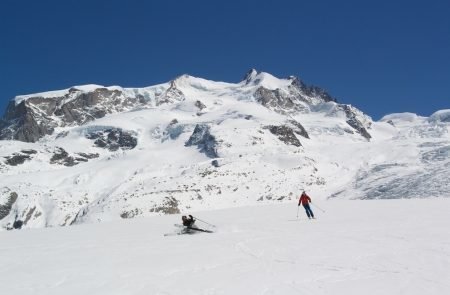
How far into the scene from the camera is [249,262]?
61.9ft

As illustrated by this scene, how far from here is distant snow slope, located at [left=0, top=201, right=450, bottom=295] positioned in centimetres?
1505

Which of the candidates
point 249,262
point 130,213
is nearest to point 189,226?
point 249,262

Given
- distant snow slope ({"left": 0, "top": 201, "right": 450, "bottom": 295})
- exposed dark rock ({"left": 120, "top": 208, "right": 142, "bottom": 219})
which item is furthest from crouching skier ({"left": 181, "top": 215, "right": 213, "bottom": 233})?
exposed dark rock ({"left": 120, "top": 208, "right": 142, "bottom": 219})

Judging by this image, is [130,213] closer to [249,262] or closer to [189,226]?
[189,226]

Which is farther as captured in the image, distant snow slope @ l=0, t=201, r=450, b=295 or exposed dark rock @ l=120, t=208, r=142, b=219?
exposed dark rock @ l=120, t=208, r=142, b=219

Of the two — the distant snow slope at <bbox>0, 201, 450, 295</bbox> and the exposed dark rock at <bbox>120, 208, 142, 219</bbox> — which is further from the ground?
the exposed dark rock at <bbox>120, 208, 142, 219</bbox>

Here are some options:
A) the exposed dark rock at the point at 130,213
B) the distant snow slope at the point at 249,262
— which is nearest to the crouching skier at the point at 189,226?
the distant snow slope at the point at 249,262

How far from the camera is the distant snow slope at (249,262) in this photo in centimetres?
1505

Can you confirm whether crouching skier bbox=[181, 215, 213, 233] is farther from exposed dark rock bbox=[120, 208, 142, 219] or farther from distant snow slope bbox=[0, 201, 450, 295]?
exposed dark rock bbox=[120, 208, 142, 219]

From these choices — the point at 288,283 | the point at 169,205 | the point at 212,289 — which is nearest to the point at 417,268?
the point at 288,283

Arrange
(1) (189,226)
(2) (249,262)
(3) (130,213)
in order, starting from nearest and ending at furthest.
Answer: (2) (249,262) → (1) (189,226) → (3) (130,213)

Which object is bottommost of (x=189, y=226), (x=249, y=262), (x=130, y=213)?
Result: (x=249, y=262)

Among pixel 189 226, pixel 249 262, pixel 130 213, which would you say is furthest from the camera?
pixel 130 213

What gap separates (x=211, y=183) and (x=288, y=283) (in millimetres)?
156652
